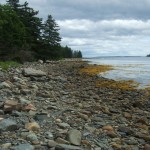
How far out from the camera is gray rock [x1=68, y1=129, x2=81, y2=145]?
22.7 ft

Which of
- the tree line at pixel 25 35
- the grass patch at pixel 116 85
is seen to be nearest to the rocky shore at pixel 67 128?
the grass patch at pixel 116 85

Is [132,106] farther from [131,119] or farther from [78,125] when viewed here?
[78,125]

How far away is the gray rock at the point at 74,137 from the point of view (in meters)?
6.93

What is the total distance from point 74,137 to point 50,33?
55.6 m

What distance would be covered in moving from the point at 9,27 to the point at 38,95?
3173 centimetres

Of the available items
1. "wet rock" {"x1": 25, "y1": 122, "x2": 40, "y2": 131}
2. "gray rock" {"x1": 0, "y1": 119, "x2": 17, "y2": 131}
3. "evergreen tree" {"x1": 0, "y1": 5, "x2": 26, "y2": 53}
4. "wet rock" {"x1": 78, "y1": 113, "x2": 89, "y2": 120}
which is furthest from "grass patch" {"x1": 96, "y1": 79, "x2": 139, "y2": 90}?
"evergreen tree" {"x1": 0, "y1": 5, "x2": 26, "y2": 53}

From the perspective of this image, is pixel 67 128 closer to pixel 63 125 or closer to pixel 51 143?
pixel 63 125

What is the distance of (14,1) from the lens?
185 feet

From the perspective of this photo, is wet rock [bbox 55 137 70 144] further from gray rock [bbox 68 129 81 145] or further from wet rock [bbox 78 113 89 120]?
wet rock [bbox 78 113 89 120]

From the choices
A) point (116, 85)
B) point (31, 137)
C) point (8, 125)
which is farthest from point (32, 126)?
point (116, 85)

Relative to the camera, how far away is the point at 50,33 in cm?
6166

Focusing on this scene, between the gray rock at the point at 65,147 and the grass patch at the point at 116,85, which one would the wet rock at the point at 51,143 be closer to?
the gray rock at the point at 65,147

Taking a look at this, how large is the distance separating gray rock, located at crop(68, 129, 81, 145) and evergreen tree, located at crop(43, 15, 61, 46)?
5187 cm

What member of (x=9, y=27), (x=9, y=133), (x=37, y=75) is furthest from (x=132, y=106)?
(x=9, y=27)
